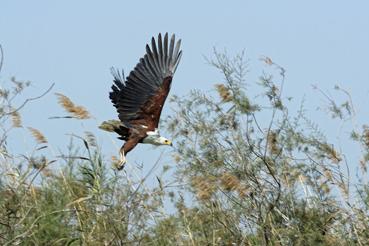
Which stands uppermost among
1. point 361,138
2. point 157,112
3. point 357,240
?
point 157,112

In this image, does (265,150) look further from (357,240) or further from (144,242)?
(144,242)

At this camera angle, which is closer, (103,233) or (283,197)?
(103,233)

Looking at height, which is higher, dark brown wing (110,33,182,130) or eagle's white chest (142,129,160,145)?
dark brown wing (110,33,182,130)

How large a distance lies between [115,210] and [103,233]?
15 cm

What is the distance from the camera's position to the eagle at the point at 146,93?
9070 millimetres

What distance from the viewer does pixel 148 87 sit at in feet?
31.4

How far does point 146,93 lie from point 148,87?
0.28ft

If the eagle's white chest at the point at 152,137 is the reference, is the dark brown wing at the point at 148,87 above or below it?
above

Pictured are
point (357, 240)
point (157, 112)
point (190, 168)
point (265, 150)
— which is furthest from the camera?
point (157, 112)

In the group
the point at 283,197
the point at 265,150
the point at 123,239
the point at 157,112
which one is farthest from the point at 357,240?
the point at 157,112

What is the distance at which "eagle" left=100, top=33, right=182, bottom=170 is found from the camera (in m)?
9.07

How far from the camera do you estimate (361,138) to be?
19.1 feet

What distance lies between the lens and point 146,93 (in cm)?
953

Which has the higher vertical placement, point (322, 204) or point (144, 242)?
point (322, 204)
